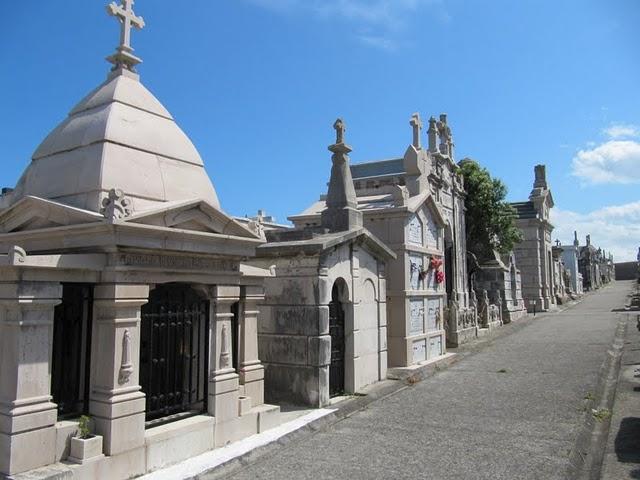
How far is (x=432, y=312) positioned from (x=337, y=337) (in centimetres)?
513

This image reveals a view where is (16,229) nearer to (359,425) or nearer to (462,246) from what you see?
(359,425)

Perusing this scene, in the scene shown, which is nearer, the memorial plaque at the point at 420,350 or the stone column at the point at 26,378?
the stone column at the point at 26,378

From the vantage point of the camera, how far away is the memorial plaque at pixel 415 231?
41.7 ft

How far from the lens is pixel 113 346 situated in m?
5.23

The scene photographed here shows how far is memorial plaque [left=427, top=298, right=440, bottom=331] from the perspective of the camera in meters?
13.5

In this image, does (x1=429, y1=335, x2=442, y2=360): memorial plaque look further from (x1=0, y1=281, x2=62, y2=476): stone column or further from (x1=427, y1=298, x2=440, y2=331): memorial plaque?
(x1=0, y1=281, x2=62, y2=476): stone column

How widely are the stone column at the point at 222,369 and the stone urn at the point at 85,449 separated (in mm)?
1580

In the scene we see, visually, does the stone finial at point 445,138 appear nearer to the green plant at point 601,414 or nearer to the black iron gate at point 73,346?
the green plant at point 601,414

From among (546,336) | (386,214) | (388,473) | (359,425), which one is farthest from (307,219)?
(546,336)

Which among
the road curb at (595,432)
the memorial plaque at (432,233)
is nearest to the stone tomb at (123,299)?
the road curb at (595,432)

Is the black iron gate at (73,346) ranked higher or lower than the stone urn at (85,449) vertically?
higher

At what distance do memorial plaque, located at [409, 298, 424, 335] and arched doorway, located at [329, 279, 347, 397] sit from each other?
335 centimetres

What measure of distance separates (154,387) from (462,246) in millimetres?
15912

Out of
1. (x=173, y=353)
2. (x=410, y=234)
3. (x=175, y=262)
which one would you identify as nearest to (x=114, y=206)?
(x=175, y=262)
